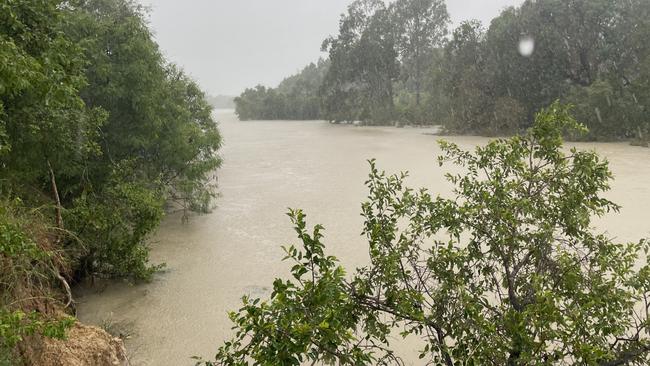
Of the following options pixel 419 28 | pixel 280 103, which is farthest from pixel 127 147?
pixel 280 103

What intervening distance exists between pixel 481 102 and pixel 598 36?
671 centimetres

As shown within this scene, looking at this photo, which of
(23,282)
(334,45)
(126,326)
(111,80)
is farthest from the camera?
(334,45)

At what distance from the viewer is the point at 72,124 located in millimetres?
6555

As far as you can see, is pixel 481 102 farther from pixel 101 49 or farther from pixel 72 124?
pixel 72 124

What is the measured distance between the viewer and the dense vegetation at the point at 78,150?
14.0 ft

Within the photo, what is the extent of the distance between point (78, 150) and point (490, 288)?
5911 millimetres

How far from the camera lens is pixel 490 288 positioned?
3.73 m

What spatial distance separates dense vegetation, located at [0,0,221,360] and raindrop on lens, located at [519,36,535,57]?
69.2 feet

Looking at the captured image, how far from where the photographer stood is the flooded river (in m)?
6.04

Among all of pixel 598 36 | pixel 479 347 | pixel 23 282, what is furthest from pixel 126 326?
pixel 598 36

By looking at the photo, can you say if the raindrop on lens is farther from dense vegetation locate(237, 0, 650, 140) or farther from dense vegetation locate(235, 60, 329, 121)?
dense vegetation locate(235, 60, 329, 121)

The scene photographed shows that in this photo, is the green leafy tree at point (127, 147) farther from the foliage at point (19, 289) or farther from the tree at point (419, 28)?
the tree at point (419, 28)

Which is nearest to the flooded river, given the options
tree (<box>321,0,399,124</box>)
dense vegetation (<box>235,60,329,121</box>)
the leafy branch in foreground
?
the leafy branch in foreground

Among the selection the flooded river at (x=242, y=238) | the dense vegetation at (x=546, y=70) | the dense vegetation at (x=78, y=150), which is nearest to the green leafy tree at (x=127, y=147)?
the dense vegetation at (x=78, y=150)
